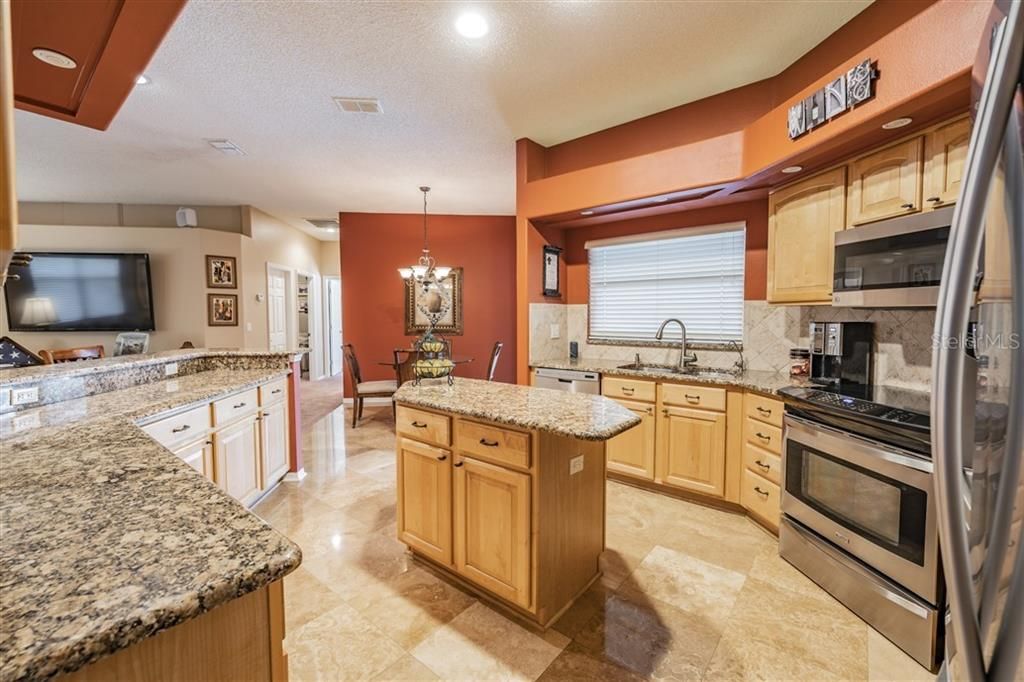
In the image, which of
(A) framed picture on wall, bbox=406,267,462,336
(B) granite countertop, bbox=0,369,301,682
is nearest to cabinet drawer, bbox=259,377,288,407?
(B) granite countertop, bbox=0,369,301,682

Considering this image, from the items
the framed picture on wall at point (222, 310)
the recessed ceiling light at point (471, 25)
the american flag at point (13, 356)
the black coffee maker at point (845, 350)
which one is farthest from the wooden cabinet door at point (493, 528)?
the framed picture on wall at point (222, 310)

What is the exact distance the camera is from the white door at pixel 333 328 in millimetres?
9242

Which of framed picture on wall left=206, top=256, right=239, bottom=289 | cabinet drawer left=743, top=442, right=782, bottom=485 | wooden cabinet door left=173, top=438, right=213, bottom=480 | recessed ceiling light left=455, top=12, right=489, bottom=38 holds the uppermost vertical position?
recessed ceiling light left=455, top=12, right=489, bottom=38

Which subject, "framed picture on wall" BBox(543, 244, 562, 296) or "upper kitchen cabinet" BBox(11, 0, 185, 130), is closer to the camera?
"upper kitchen cabinet" BBox(11, 0, 185, 130)

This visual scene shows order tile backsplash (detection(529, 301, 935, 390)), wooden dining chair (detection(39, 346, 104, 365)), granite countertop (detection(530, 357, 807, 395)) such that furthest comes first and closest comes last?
wooden dining chair (detection(39, 346, 104, 365)) < granite countertop (detection(530, 357, 807, 395)) < tile backsplash (detection(529, 301, 935, 390))

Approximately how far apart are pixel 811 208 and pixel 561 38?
1.71 meters

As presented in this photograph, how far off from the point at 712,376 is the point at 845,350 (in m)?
0.75

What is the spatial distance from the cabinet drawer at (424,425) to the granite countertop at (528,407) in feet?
0.21

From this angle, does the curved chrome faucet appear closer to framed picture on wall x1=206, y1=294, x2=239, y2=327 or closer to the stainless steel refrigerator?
the stainless steel refrigerator

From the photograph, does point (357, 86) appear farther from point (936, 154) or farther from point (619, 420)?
point (936, 154)

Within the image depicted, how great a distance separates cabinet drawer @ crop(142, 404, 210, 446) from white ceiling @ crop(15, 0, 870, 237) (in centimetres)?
199

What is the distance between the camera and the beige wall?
582cm

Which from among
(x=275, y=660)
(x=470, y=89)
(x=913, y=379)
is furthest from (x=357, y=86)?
(x=913, y=379)

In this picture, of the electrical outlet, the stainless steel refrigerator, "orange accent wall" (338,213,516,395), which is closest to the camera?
the stainless steel refrigerator
